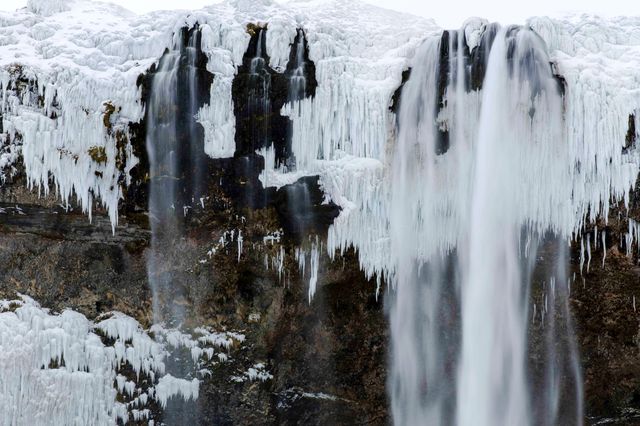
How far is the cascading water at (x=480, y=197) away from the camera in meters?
8.59

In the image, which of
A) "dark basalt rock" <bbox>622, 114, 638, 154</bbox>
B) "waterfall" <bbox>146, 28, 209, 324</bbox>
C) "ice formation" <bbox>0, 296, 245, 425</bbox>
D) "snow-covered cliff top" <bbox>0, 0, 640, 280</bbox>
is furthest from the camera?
"ice formation" <bbox>0, 296, 245, 425</bbox>

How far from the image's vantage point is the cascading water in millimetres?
8586

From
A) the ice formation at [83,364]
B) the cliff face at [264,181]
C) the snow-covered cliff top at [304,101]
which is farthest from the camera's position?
the ice formation at [83,364]

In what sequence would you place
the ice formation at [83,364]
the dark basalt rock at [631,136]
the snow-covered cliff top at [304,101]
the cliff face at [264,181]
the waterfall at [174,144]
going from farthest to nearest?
the ice formation at [83,364] → the waterfall at [174,144] → the cliff face at [264,181] → the snow-covered cliff top at [304,101] → the dark basalt rock at [631,136]

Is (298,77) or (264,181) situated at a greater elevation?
(298,77)

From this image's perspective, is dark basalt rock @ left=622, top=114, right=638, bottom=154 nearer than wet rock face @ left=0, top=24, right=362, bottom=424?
Yes

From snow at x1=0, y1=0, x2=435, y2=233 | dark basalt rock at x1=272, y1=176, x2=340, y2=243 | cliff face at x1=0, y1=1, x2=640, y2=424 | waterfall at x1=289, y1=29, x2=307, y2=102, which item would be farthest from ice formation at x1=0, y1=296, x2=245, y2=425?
waterfall at x1=289, y1=29, x2=307, y2=102

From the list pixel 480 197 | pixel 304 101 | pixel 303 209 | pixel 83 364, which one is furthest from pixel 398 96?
pixel 83 364

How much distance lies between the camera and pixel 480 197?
8.77 m

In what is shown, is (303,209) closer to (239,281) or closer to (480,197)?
(239,281)

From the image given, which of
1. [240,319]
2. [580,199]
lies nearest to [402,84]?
[580,199]

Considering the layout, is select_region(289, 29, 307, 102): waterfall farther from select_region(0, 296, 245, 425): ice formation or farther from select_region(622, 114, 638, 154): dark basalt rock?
select_region(622, 114, 638, 154): dark basalt rock

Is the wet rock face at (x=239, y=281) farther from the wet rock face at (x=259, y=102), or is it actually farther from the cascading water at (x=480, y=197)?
the cascading water at (x=480, y=197)

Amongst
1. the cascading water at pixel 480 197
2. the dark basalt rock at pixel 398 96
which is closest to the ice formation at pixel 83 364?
the cascading water at pixel 480 197
